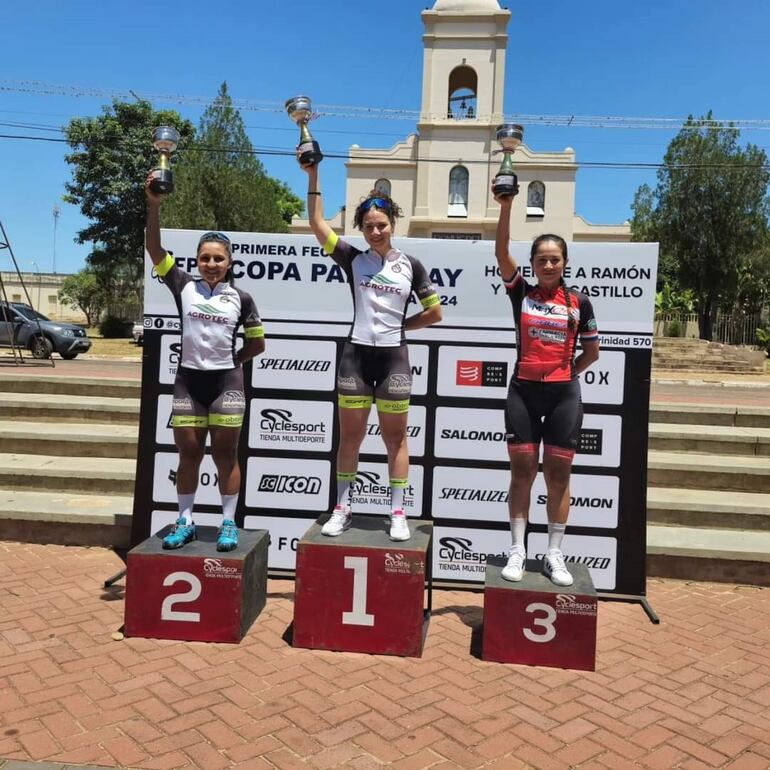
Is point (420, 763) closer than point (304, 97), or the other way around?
point (420, 763)

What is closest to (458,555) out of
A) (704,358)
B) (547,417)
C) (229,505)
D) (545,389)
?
(547,417)

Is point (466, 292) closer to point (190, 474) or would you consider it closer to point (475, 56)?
point (190, 474)

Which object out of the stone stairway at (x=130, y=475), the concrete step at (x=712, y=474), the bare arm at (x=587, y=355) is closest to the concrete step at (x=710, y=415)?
the stone stairway at (x=130, y=475)

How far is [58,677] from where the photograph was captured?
3.47 m

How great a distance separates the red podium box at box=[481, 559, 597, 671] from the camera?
3.75 meters

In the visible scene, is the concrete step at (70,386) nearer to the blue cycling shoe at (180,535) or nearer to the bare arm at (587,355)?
the blue cycling shoe at (180,535)

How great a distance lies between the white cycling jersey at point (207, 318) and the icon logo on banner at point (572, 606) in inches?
92.8

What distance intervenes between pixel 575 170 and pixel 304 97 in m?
39.8

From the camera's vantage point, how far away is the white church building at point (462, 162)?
124 feet

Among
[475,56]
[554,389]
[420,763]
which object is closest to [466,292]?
[554,389]

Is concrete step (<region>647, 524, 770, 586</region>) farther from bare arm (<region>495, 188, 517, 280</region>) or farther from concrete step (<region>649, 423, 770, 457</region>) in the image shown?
bare arm (<region>495, 188, 517, 280</region>)

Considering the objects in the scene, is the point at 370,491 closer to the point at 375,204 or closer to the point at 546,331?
the point at 546,331

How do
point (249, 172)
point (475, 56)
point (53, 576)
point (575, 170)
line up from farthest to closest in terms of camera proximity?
point (575, 170)
point (475, 56)
point (249, 172)
point (53, 576)

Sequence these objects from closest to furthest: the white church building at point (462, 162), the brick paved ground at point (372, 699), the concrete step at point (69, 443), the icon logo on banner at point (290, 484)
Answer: the brick paved ground at point (372, 699)
the icon logo on banner at point (290, 484)
the concrete step at point (69, 443)
the white church building at point (462, 162)
